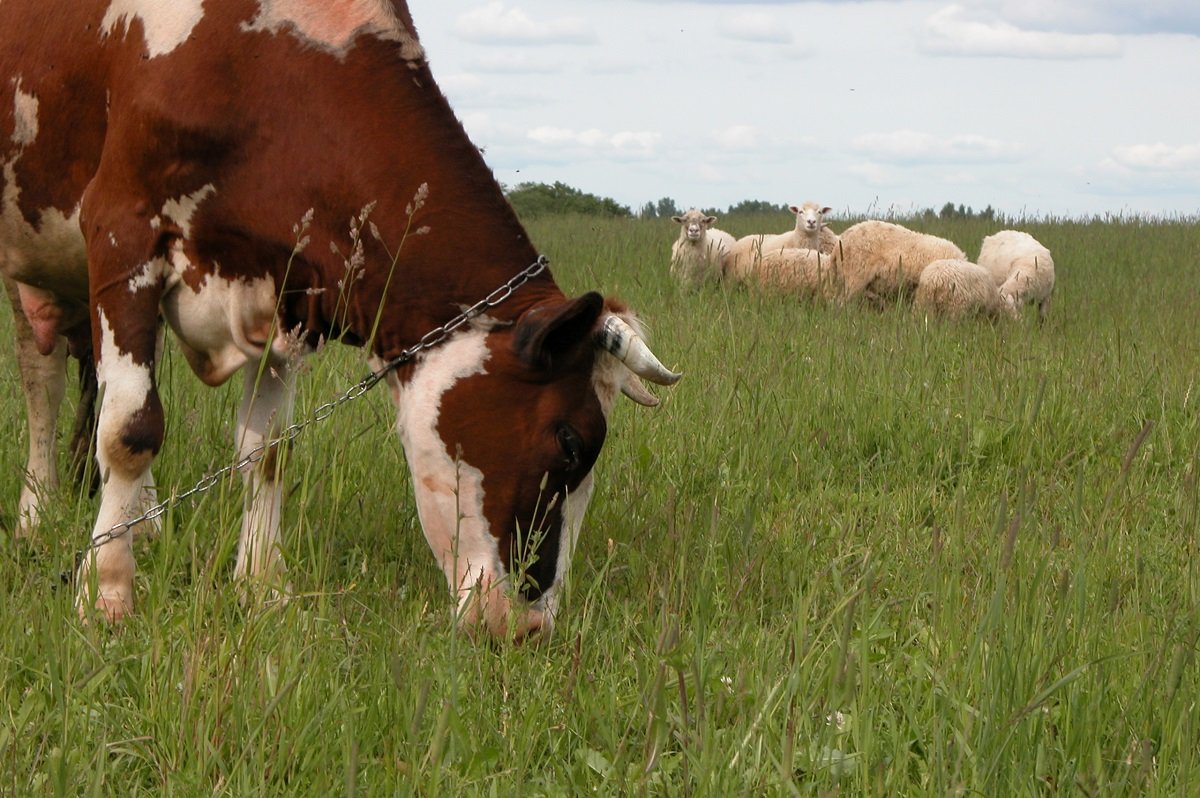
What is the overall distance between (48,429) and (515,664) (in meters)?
2.86

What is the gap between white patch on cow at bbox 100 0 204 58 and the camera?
13.0 ft

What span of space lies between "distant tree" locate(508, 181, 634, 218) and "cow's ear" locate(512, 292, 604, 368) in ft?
75.3

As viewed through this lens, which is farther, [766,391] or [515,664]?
[766,391]

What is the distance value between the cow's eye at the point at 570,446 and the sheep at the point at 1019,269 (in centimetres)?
884

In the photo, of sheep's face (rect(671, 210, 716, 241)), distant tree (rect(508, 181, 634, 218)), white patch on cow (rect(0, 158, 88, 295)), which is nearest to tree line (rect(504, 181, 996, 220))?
distant tree (rect(508, 181, 634, 218))

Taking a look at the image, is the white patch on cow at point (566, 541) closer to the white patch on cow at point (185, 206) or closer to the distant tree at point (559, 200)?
the white patch on cow at point (185, 206)

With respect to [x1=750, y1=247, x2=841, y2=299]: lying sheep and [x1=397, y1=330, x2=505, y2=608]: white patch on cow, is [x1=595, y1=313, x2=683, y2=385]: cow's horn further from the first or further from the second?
[x1=750, y1=247, x2=841, y2=299]: lying sheep

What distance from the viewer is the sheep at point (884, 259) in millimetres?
13129

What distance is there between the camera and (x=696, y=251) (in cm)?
1445

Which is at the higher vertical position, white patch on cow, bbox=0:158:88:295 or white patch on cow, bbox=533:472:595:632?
white patch on cow, bbox=0:158:88:295

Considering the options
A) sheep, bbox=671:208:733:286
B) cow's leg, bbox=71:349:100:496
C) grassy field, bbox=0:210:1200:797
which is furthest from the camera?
sheep, bbox=671:208:733:286

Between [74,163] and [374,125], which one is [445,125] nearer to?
[374,125]

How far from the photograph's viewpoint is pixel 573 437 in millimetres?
3631

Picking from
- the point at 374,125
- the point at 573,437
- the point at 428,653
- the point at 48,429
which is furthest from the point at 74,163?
the point at 428,653
